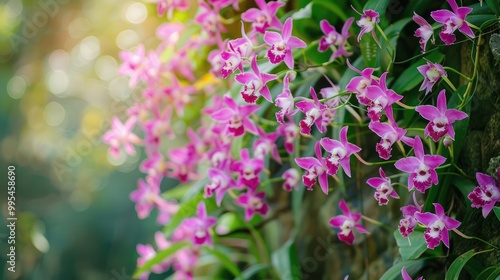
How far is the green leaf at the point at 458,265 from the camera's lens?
2.85 ft

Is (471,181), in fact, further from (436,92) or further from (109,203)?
(109,203)

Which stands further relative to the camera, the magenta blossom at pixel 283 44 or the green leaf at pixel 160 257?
the green leaf at pixel 160 257

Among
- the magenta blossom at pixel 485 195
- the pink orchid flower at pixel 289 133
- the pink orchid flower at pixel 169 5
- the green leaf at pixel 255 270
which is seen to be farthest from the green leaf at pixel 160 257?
the magenta blossom at pixel 485 195

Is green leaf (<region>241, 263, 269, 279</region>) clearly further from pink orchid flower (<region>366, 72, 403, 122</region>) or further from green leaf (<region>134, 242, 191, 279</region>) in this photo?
pink orchid flower (<region>366, 72, 403, 122</region>)

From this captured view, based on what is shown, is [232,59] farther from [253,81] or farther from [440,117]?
[440,117]

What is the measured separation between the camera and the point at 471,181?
943mm

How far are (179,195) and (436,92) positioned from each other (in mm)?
836

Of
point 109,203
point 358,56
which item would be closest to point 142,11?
point 109,203

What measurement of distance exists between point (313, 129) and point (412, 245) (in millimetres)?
382

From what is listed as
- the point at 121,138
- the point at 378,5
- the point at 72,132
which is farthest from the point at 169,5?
the point at 72,132

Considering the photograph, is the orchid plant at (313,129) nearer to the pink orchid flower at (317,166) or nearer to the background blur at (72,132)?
the pink orchid flower at (317,166)

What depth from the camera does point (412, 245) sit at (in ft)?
3.10

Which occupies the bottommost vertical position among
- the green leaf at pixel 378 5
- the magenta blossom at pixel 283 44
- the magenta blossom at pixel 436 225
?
the magenta blossom at pixel 436 225

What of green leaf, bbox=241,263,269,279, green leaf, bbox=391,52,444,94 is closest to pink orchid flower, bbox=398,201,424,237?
green leaf, bbox=391,52,444,94
